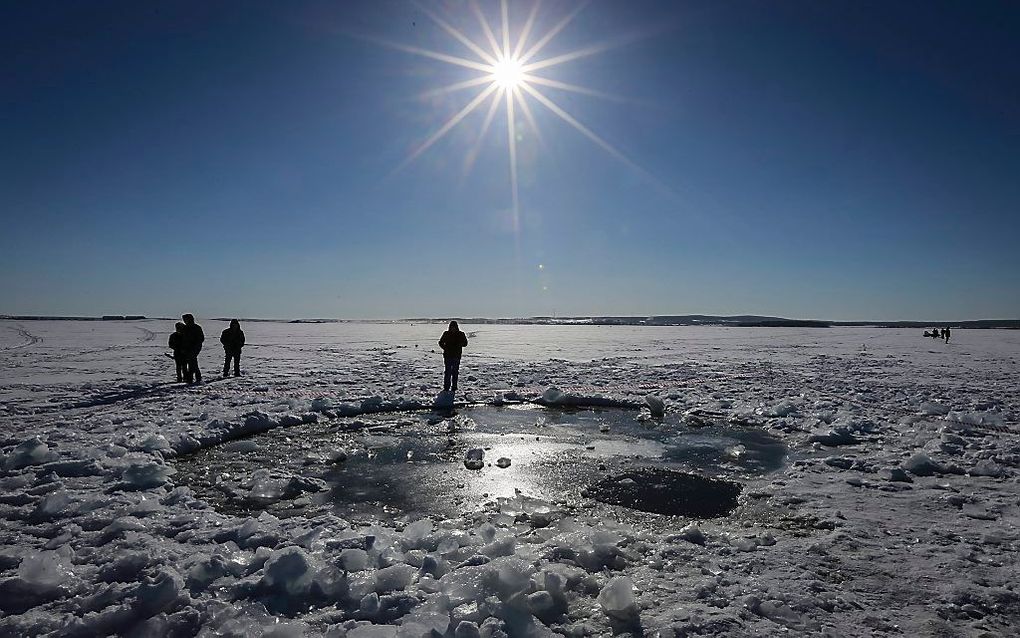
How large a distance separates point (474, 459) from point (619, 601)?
3.83 meters

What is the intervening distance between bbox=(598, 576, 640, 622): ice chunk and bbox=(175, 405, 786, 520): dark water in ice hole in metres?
1.99

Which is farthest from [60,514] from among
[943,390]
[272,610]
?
[943,390]

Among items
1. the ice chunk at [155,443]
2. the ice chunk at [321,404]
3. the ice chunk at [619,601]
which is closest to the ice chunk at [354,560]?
the ice chunk at [619,601]

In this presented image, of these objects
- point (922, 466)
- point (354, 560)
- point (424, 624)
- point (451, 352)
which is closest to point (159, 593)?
point (354, 560)

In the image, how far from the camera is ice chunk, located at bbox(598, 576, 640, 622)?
3.42 meters

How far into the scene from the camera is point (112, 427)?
8.59 meters

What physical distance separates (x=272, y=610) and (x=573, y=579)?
2058 mm

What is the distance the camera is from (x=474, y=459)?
23.4 ft

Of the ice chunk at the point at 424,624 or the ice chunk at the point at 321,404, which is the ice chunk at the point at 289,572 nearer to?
the ice chunk at the point at 424,624

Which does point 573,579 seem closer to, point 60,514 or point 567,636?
point 567,636

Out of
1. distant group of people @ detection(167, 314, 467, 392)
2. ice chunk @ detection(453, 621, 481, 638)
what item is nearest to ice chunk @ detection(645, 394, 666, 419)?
distant group of people @ detection(167, 314, 467, 392)

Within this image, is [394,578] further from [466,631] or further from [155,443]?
[155,443]

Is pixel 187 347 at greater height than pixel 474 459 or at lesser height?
greater

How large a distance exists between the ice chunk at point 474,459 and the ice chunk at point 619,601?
3.45 metres
